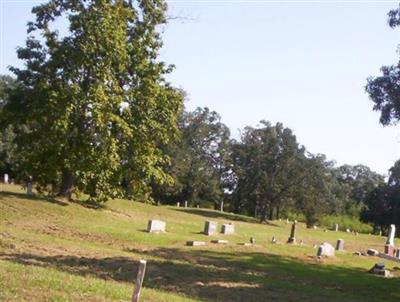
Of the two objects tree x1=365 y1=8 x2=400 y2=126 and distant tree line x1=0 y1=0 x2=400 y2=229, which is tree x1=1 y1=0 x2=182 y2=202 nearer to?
distant tree line x1=0 y1=0 x2=400 y2=229

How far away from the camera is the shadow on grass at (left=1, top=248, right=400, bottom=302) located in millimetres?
16484

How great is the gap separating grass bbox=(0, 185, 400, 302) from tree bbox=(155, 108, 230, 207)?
40590 mm

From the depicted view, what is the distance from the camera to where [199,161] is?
7831cm

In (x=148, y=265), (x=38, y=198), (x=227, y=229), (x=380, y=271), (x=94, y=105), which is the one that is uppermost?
(x=94, y=105)

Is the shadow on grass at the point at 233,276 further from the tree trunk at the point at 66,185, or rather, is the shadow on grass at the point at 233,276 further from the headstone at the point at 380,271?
the tree trunk at the point at 66,185

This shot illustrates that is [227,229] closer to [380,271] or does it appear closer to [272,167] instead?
[380,271]

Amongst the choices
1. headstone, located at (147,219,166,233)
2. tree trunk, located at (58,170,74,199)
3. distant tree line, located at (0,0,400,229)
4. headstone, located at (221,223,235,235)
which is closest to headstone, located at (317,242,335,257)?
headstone, located at (221,223,235,235)

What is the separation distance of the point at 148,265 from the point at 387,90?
10.7 metres

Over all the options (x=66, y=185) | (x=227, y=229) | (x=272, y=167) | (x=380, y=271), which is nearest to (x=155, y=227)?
(x=227, y=229)

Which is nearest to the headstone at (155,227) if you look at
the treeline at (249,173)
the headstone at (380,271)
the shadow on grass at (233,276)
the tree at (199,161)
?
the shadow on grass at (233,276)

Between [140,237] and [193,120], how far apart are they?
5333 cm

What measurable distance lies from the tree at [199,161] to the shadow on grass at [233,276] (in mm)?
47579

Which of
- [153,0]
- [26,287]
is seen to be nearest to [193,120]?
[153,0]

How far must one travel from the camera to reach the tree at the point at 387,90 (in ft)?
70.8
